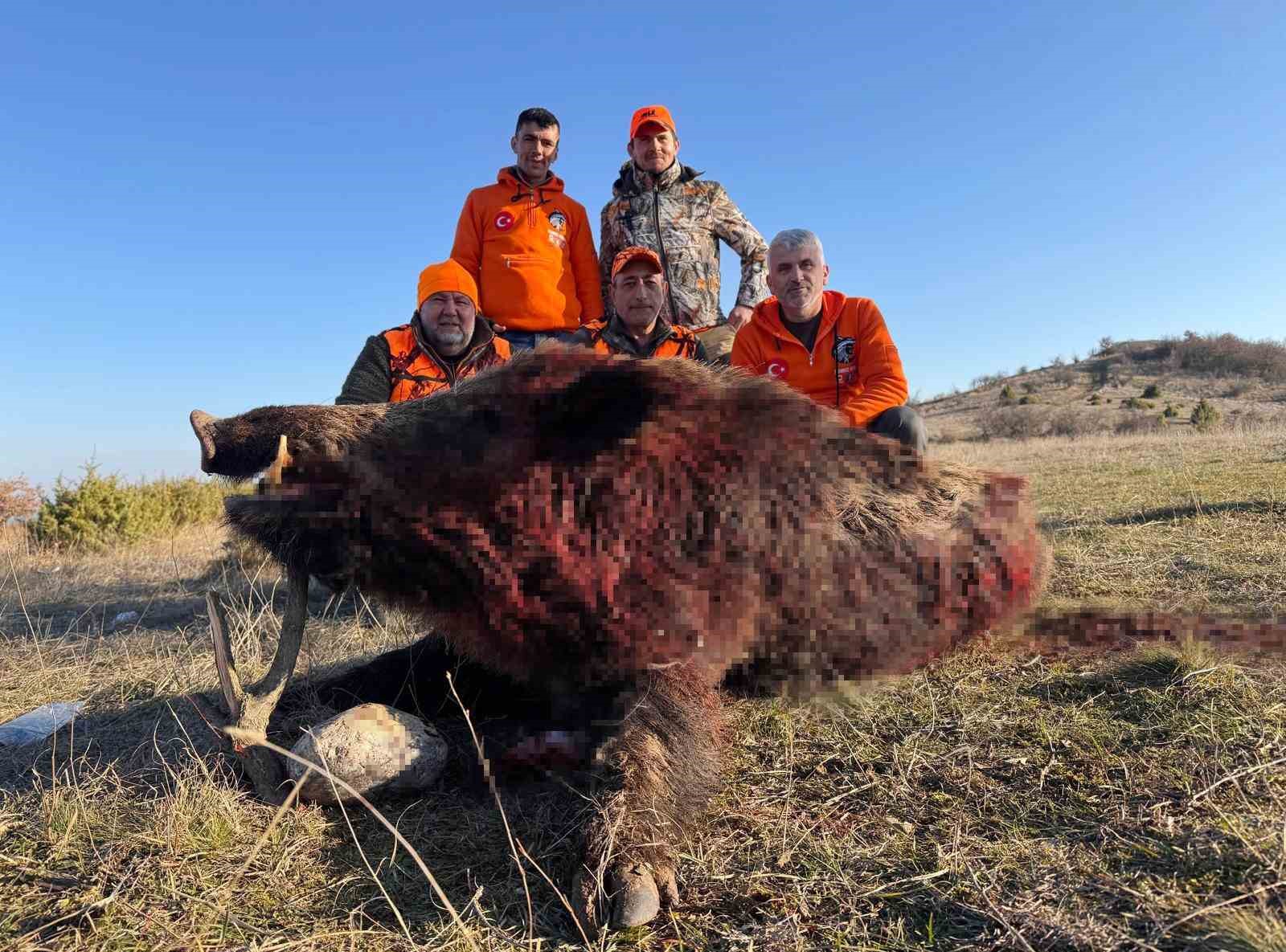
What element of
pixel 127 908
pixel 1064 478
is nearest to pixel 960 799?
pixel 127 908

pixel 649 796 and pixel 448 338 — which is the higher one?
pixel 448 338

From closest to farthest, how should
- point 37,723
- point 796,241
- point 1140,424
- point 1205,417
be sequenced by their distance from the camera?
point 37,723
point 796,241
point 1205,417
point 1140,424

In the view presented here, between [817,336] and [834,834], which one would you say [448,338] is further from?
[834,834]

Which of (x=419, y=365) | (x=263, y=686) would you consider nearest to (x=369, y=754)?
(x=263, y=686)

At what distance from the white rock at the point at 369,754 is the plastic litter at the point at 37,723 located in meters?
1.57

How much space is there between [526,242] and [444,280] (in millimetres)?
1002

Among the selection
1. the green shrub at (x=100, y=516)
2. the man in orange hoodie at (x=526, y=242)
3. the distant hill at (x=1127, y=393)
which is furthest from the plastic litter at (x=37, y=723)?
the distant hill at (x=1127, y=393)

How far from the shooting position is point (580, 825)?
2.04 m

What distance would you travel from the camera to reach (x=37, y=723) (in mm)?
3332

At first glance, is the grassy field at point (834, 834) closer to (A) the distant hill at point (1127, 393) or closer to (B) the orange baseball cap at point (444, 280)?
(B) the orange baseball cap at point (444, 280)

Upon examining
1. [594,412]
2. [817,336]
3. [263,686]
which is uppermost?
[817,336]

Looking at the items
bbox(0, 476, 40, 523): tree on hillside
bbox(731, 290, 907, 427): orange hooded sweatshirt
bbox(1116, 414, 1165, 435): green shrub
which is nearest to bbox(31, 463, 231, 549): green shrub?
bbox(0, 476, 40, 523): tree on hillside

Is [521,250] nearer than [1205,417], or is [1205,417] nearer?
[521,250]

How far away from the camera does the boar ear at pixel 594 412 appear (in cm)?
213
